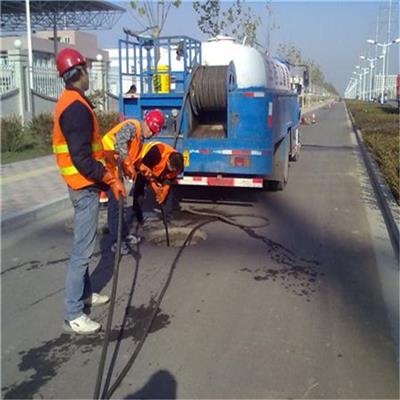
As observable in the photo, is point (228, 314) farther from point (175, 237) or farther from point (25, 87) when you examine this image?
point (25, 87)

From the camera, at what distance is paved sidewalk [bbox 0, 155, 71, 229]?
291 inches

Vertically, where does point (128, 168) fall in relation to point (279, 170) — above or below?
above

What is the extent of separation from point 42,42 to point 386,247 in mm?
49204

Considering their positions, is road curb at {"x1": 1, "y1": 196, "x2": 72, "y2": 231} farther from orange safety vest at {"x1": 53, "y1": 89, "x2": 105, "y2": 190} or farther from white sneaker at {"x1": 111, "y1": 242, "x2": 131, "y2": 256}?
orange safety vest at {"x1": 53, "y1": 89, "x2": 105, "y2": 190}

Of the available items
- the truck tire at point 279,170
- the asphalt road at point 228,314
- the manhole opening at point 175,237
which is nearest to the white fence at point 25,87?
the truck tire at point 279,170

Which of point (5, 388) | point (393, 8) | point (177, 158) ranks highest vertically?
point (393, 8)

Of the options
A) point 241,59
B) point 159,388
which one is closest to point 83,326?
point 159,388

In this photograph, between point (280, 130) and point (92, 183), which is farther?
point (280, 130)

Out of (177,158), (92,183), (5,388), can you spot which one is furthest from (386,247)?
(5,388)

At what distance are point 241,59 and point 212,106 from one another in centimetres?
130

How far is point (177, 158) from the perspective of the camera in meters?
6.52

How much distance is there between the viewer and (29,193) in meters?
8.73

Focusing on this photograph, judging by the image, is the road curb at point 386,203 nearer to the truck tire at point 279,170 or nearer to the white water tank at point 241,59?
the truck tire at point 279,170

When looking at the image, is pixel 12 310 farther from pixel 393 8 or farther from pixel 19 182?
pixel 393 8
